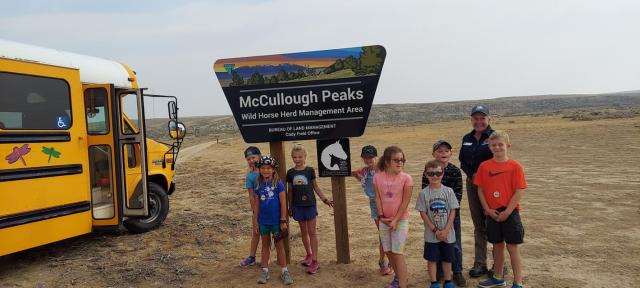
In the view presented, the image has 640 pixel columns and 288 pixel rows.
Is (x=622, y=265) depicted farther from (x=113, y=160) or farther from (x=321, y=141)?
(x=113, y=160)

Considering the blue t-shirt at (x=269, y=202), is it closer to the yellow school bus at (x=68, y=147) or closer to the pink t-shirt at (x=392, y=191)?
the pink t-shirt at (x=392, y=191)

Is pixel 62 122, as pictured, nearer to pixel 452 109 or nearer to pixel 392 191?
pixel 392 191

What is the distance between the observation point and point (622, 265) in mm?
5168

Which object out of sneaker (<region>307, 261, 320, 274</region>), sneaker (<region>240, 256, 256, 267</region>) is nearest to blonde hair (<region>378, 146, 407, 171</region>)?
sneaker (<region>307, 261, 320, 274</region>)

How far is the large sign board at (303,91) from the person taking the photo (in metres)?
5.15

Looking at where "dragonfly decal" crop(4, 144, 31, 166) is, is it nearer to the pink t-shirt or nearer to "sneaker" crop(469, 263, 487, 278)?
the pink t-shirt

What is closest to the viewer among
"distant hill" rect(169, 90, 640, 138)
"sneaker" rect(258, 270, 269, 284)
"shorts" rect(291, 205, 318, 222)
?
"sneaker" rect(258, 270, 269, 284)

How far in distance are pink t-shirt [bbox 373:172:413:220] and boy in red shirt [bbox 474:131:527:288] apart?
2.42 ft

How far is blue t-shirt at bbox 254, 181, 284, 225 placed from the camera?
4.81 metres

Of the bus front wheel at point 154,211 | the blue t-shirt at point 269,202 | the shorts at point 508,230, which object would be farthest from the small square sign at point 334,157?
the bus front wheel at point 154,211

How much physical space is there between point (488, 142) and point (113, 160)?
16.3ft

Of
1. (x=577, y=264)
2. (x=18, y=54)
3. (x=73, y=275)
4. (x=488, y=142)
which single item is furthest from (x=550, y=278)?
(x=18, y=54)

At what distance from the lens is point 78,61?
6.24 m

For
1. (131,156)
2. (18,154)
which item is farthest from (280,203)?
(131,156)
